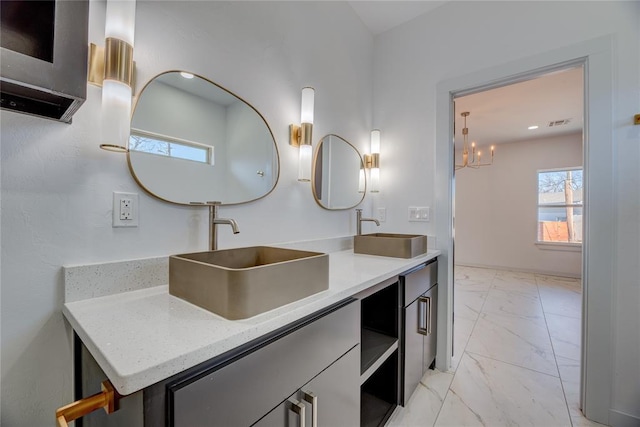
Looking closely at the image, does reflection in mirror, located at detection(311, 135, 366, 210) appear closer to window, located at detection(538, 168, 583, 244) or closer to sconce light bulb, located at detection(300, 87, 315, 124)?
sconce light bulb, located at detection(300, 87, 315, 124)

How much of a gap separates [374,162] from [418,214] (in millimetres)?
562

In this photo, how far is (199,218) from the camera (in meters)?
1.17

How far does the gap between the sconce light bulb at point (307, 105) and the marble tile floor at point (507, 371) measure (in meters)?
1.75

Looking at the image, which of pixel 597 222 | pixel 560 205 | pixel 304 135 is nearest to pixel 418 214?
pixel 597 222

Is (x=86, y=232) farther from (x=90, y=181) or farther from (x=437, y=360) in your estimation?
(x=437, y=360)

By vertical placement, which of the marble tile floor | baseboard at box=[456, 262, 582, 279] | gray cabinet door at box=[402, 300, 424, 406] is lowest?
the marble tile floor

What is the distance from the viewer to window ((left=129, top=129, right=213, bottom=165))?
100cm

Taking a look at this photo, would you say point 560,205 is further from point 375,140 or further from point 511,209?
point 375,140

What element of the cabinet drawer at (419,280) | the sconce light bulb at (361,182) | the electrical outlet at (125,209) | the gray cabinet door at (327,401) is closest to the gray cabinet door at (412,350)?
the cabinet drawer at (419,280)

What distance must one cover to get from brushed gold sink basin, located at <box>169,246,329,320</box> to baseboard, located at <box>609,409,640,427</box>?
1.80m

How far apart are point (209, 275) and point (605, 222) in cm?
198

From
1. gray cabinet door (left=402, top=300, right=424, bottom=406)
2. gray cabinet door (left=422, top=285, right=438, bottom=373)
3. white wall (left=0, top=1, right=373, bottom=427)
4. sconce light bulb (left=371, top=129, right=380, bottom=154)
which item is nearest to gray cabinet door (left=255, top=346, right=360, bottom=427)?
gray cabinet door (left=402, top=300, right=424, bottom=406)

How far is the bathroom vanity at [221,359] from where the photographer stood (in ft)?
1.72

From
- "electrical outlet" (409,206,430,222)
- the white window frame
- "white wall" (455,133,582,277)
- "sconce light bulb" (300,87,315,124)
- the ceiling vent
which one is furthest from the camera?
"white wall" (455,133,582,277)
